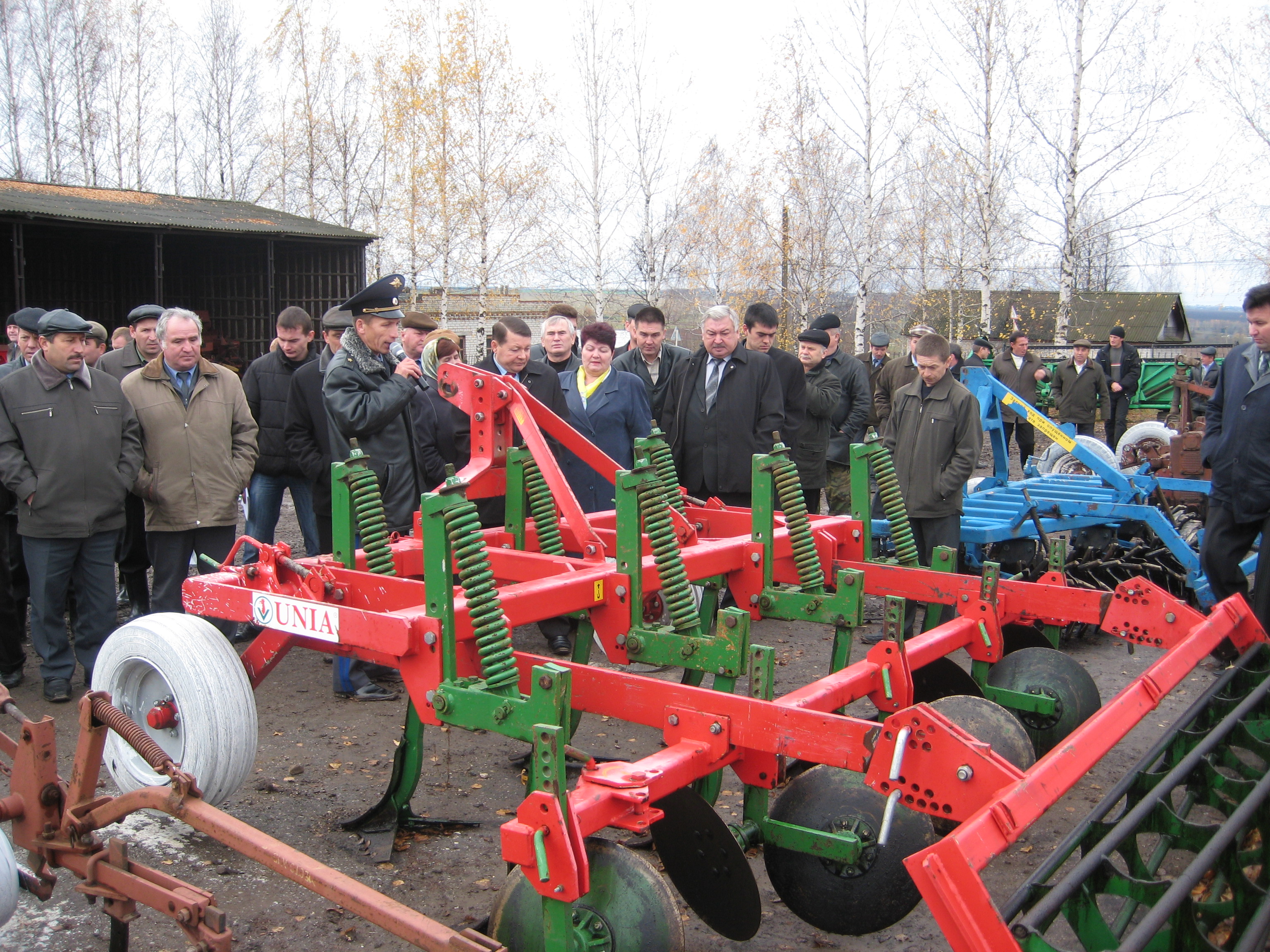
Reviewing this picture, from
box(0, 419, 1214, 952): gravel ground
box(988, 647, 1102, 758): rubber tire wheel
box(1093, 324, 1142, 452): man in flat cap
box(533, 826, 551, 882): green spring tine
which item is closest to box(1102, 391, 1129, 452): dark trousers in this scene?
box(1093, 324, 1142, 452): man in flat cap

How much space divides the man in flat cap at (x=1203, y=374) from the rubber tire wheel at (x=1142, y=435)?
1.92 meters

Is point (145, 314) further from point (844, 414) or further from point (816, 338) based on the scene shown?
point (844, 414)

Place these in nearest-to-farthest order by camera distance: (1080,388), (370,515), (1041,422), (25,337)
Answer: (370,515) < (25,337) < (1041,422) < (1080,388)

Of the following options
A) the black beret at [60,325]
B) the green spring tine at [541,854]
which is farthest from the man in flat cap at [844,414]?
the green spring tine at [541,854]

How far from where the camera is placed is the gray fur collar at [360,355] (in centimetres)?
505

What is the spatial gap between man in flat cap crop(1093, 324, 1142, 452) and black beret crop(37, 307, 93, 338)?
13.2m

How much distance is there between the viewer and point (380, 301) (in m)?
5.03

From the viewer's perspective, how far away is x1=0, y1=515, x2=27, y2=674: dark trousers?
5309 millimetres

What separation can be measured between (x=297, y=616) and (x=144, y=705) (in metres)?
0.88

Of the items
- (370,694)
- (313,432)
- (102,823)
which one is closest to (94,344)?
(313,432)

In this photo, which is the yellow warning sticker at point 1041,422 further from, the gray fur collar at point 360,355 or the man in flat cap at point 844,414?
the gray fur collar at point 360,355

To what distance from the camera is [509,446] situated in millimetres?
4359

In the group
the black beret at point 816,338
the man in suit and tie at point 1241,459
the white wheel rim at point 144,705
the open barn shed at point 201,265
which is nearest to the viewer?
the white wheel rim at point 144,705

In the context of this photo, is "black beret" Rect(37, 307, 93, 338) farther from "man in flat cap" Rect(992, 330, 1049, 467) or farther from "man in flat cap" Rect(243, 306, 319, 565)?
"man in flat cap" Rect(992, 330, 1049, 467)
